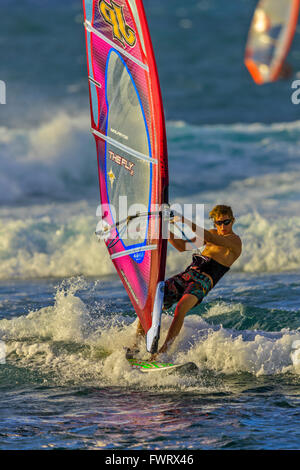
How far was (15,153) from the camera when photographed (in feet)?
63.0

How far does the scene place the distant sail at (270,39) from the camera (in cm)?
636

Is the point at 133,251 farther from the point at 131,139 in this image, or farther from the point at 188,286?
the point at 131,139

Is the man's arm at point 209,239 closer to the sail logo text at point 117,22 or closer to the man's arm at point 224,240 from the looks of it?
the man's arm at point 224,240

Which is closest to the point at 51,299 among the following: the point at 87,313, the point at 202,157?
the point at 87,313

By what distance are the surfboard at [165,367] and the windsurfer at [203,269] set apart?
0.12 meters

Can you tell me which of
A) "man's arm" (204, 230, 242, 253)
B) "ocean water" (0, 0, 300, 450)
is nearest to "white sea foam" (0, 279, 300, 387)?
"ocean water" (0, 0, 300, 450)

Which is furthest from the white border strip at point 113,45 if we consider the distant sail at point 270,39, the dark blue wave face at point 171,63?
the dark blue wave face at point 171,63

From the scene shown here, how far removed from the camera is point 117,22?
20.4ft

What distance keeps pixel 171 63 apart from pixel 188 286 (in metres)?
22.6

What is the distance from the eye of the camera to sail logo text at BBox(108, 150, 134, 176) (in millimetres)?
6371

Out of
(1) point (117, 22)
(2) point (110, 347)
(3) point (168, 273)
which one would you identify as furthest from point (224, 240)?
(3) point (168, 273)

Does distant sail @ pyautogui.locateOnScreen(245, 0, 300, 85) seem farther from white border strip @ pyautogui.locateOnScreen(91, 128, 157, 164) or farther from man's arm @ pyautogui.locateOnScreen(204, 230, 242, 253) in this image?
man's arm @ pyautogui.locateOnScreen(204, 230, 242, 253)

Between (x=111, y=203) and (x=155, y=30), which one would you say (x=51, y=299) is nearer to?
(x=111, y=203)

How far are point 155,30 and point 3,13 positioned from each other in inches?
254
